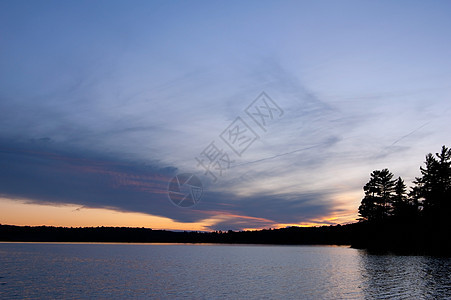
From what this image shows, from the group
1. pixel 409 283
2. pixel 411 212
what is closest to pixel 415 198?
pixel 411 212

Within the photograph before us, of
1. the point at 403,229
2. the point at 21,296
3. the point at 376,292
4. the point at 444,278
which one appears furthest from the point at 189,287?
the point at 403,229

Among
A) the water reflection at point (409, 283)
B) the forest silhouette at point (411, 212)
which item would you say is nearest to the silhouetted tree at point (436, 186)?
the forest silhouette at point (411, 212)

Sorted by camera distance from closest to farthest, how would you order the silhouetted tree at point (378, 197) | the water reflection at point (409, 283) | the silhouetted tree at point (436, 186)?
the water reflection at point (409, 283) → the silhouetted tree at point (436, 186) → the silhouetted tree at point (378, 197)

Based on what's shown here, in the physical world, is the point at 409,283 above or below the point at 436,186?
below

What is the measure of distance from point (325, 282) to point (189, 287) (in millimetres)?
21149

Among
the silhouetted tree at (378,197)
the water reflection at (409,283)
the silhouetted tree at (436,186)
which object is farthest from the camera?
the silhouetted tree at (378,197)

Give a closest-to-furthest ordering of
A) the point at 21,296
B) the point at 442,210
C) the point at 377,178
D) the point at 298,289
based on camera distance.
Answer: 1. the point at 21,296
2. the point at 298,289
3. the point at 442,210
4. the point at 377,178

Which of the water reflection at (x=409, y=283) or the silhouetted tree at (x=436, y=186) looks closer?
the water reflection at (x=409, y=283)

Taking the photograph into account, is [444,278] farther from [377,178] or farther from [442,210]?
[377,178]

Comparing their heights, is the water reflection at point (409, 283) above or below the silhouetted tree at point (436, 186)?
below

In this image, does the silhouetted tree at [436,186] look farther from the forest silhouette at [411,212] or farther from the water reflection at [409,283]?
the water reflection at [409,283]

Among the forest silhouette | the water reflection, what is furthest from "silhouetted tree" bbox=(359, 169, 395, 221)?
the water reflection

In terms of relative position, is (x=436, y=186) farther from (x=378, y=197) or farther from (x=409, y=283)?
(x=409, y=283)

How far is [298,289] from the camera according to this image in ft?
162
